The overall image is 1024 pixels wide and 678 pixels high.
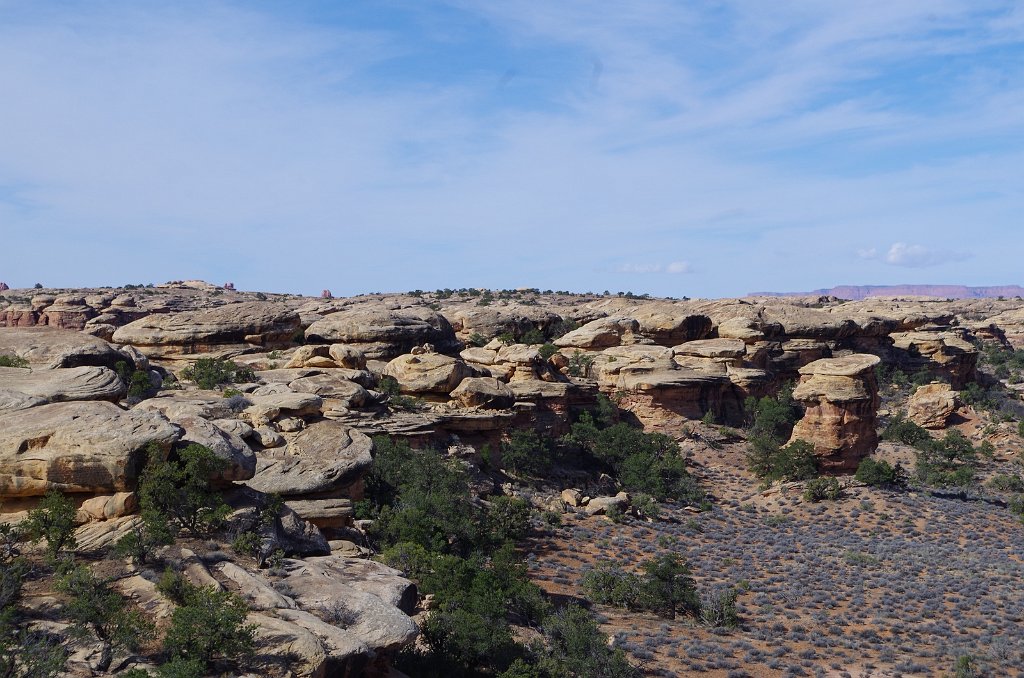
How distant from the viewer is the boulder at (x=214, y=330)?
37875 mm

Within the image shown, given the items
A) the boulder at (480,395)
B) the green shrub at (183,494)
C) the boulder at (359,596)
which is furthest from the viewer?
the boulder at (480,395)

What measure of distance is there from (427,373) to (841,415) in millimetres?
18075

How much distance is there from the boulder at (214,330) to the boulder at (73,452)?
1016 inches

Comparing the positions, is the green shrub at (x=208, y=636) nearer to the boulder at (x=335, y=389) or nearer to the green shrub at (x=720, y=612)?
the green shrub at (x=720, y=612)

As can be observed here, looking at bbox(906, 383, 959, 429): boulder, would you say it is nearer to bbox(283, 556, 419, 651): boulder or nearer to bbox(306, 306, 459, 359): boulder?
bbox(306, 306, 459, 359): boulder

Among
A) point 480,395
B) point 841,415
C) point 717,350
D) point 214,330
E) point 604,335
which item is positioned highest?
point 214,330

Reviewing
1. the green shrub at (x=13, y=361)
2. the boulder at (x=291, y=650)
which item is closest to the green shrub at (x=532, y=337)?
the green shrub at (x=13, y=361)

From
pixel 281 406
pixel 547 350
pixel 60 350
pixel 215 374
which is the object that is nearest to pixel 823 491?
pixel 547 350

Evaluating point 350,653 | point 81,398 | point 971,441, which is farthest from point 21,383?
point 971,441

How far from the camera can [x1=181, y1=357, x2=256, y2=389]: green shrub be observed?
29.7m

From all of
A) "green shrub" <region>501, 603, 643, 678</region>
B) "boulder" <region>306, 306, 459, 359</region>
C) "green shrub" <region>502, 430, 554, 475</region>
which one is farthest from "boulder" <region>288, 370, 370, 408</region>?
"green shrub" <region>501, 603, 643, 678</region>

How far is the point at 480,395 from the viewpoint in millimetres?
32406

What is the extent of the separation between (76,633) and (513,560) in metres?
13.8

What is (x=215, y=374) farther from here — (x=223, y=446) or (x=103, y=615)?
(x=103, y=615)
